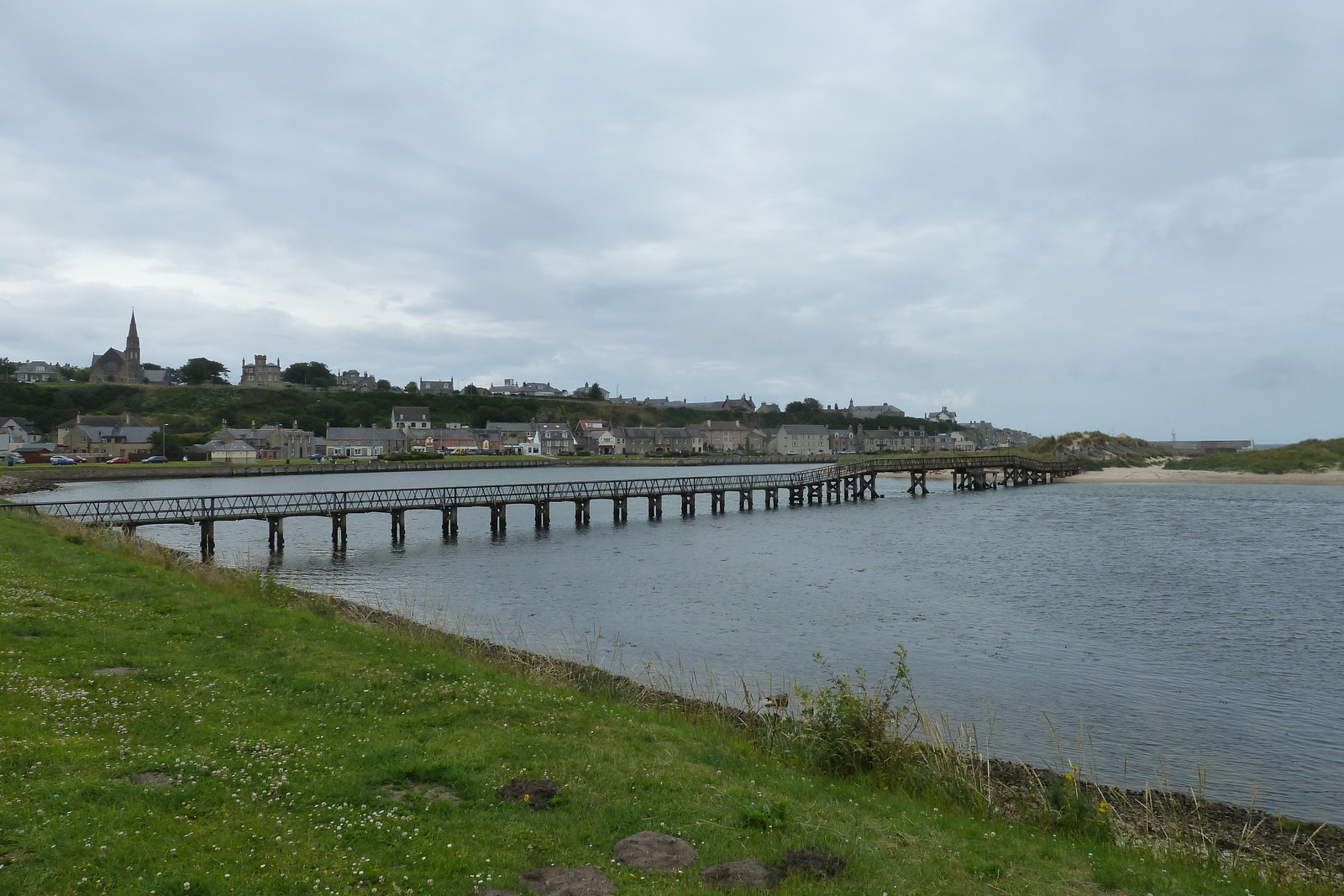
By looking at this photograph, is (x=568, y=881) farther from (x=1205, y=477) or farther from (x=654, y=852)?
(x=1205, y=477)

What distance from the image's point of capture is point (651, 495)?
63.9 m

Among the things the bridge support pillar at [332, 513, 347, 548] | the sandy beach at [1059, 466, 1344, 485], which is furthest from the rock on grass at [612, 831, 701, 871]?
the sandy beach at [1059, 466, 1344, 485]

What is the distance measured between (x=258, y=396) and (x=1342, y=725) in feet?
650

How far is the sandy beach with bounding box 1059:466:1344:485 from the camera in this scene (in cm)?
9962

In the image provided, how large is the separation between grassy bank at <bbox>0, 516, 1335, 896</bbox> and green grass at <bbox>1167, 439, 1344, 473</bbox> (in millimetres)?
127149

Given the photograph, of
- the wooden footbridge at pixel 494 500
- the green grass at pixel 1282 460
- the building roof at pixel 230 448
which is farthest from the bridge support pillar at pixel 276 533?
the green grass at pixel 1282 460

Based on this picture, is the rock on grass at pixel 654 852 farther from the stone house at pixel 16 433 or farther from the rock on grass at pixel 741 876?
the stone house at pixel 16 433

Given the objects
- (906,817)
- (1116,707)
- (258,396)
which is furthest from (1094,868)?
(258,396)

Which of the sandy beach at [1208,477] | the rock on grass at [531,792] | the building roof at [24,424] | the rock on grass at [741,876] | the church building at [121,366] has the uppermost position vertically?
the church building at [121,366]

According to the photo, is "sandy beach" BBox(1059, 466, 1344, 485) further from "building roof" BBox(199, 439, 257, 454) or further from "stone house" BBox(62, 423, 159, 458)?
"stone house" BBox(62, 423, 159, 458)

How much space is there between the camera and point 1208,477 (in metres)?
107

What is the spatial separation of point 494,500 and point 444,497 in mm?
3725

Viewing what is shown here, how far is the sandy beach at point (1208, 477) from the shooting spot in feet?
327

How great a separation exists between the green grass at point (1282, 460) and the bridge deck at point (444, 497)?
71.9 ft
